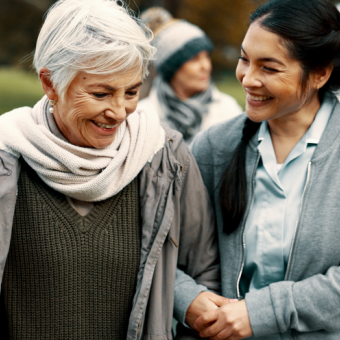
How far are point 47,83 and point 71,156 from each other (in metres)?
0.29

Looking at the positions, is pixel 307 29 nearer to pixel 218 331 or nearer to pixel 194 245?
pixel 194 245

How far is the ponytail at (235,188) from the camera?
200cm

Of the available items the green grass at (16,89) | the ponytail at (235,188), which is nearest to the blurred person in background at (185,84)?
the ponytail at (235,188)

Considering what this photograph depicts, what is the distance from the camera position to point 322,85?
194 cm

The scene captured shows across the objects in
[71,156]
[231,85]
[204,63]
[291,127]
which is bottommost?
[231,85]

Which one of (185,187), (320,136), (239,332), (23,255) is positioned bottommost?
(239,332)

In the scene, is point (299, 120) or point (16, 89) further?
point (16, 89)

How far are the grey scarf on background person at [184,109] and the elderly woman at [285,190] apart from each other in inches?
75.0

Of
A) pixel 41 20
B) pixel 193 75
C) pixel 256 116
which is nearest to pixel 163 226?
pixel 256 116

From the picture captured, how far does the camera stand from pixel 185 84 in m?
4.09

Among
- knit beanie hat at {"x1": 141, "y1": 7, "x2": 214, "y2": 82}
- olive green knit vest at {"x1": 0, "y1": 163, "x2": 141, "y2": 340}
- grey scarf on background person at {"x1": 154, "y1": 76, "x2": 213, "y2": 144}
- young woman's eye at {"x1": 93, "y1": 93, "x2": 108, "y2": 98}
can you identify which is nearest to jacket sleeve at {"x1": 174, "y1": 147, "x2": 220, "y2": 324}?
olive green knit vest at {"x1": 0, "y1": 163, "x2": 141, "y2": 340}

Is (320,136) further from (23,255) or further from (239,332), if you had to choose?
(23,255)

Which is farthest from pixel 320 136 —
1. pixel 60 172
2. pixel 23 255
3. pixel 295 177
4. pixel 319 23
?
pixel 23 255

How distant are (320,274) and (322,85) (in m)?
0.76
